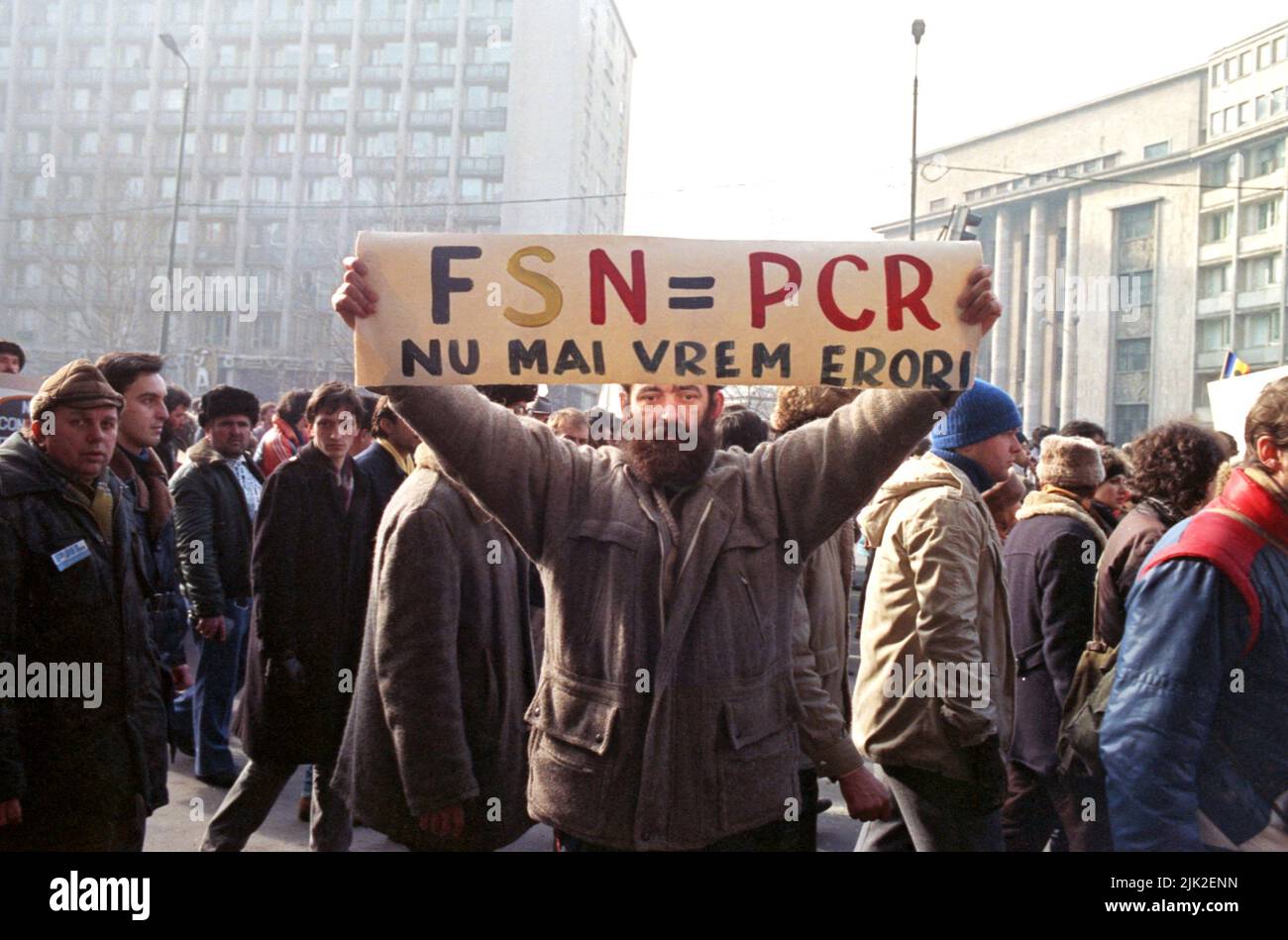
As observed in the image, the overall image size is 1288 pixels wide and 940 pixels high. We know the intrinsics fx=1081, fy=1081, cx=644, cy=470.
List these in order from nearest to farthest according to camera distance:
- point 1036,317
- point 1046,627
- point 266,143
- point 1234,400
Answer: point 1046,627, point 1234,400, point 1036,317, point 266,143

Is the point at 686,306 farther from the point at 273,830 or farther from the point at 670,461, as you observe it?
the point at 273,830

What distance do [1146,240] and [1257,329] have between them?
7371 millimetres

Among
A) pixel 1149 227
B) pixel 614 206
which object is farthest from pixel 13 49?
pixel 1149 227

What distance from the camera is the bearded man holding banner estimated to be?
8.13 feet

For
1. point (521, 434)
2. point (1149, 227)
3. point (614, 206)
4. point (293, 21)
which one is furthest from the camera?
point (614, 206)

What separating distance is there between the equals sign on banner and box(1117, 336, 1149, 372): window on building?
58.3 meters

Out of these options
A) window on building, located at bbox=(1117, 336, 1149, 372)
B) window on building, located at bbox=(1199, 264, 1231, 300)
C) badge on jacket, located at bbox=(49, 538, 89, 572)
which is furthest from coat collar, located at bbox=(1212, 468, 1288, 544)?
window on building, located at bbox=(1117, 336, 1149, 372)

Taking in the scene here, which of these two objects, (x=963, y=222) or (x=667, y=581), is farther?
(x=963, y=222)

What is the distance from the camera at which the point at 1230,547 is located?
2338 mm

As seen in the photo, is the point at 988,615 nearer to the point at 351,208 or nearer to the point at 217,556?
the point at 217,556

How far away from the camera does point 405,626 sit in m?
3.29

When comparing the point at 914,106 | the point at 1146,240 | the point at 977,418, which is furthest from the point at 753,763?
the point at 1146,240
